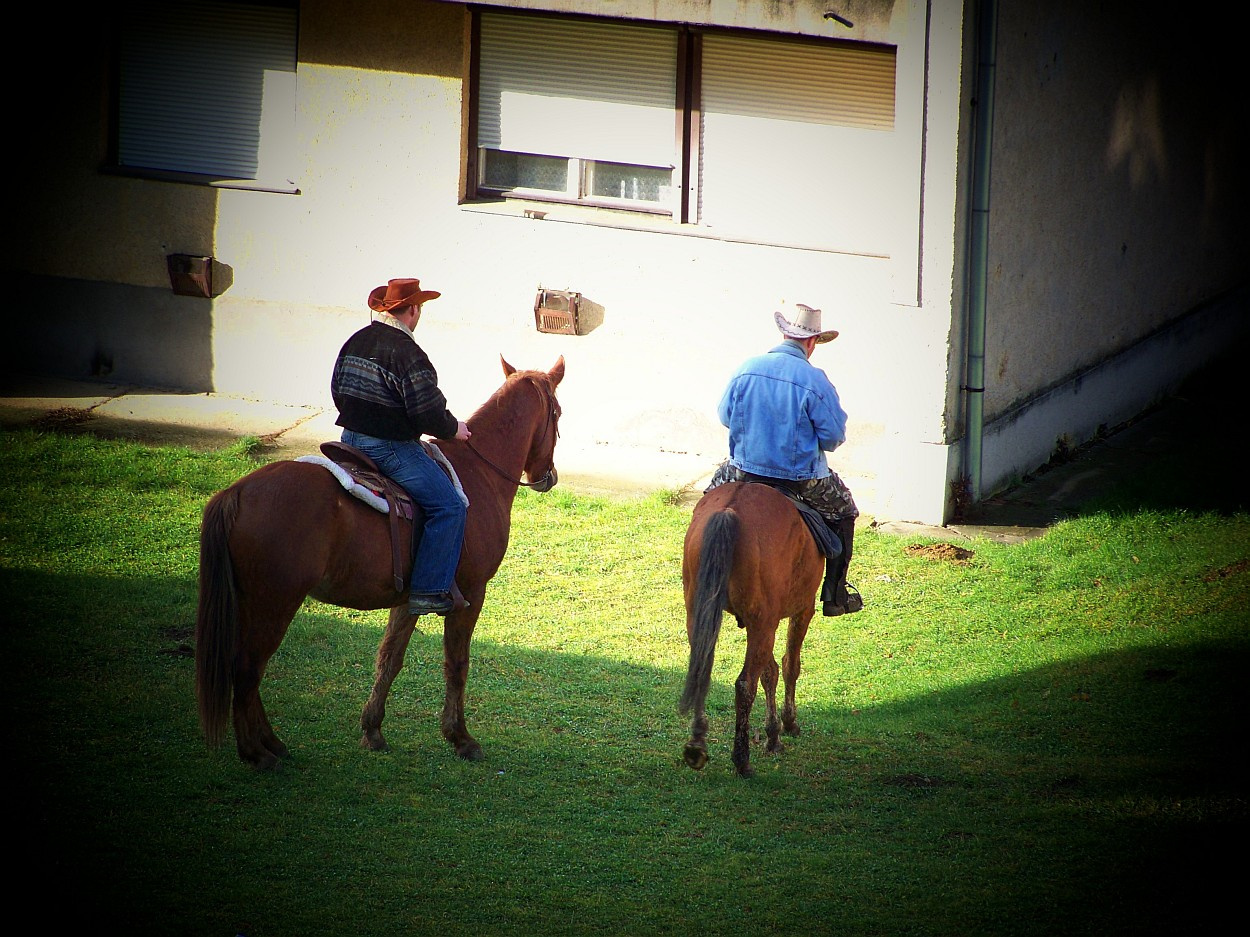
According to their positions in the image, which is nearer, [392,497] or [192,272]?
[392,497]

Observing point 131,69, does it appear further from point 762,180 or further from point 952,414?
point 952,414

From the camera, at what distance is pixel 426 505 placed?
22.5 ft

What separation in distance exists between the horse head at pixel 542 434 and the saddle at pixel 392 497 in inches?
41.0

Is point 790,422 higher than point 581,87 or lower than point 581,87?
lower

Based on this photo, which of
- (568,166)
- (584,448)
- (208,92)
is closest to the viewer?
(568,166)

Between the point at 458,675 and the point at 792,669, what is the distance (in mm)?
2060

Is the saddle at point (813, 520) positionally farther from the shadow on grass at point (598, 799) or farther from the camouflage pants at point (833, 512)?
the shadow on grass at point (598, 799)

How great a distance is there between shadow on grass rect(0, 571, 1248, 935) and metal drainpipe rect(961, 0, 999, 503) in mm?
3366

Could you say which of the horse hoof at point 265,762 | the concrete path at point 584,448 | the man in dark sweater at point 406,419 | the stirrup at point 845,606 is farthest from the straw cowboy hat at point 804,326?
the concrete path at point 584,448

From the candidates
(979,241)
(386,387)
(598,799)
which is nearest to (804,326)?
(386,387)

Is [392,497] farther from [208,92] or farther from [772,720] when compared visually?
[208,92]

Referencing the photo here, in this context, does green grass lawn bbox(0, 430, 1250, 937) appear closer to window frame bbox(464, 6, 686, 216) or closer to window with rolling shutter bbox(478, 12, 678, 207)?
window frame bbox(464, 6, 686, 216)

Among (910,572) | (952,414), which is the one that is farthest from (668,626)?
(952,414)

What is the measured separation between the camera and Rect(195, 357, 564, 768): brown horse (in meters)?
6.28
